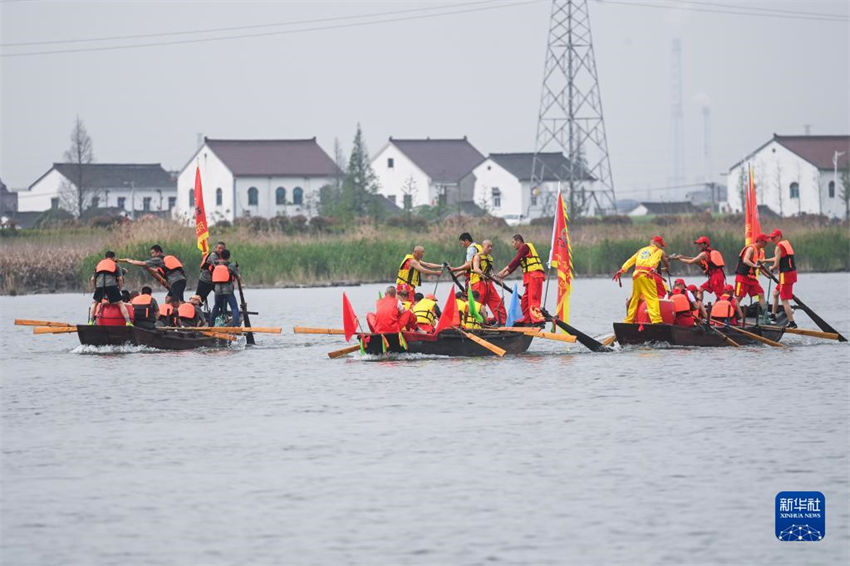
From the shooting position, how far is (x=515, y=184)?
122000mm

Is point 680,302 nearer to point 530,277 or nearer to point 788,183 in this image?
point 530,277

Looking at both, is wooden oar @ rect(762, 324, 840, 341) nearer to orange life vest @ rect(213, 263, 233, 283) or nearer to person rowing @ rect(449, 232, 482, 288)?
person rowing @ rect(449, 232, 482, 288)

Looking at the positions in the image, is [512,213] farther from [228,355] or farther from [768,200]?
[228,355]

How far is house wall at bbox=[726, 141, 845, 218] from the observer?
392ft

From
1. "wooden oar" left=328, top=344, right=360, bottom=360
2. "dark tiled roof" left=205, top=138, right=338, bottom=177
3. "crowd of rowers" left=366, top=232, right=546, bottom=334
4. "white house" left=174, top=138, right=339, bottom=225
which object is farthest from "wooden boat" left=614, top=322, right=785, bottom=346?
"dark tiled roof" left=205, top=138, right=338, bottom=177

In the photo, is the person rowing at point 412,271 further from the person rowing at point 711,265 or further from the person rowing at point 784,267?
the person rowing at point 784,267

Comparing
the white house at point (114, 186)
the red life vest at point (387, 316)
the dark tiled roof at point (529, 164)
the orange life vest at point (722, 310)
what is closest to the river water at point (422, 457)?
the orange life vest at point (722, 310)

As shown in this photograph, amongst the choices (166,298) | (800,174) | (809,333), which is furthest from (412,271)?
(800,174)

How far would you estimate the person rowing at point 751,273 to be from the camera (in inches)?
1289

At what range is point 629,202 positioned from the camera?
19950cm

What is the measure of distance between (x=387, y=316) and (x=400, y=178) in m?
102

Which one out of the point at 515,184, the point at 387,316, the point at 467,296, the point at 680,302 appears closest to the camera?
the point at 387,316

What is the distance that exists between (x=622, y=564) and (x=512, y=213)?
358 ft

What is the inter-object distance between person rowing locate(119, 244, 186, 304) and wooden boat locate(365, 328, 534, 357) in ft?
18.5
